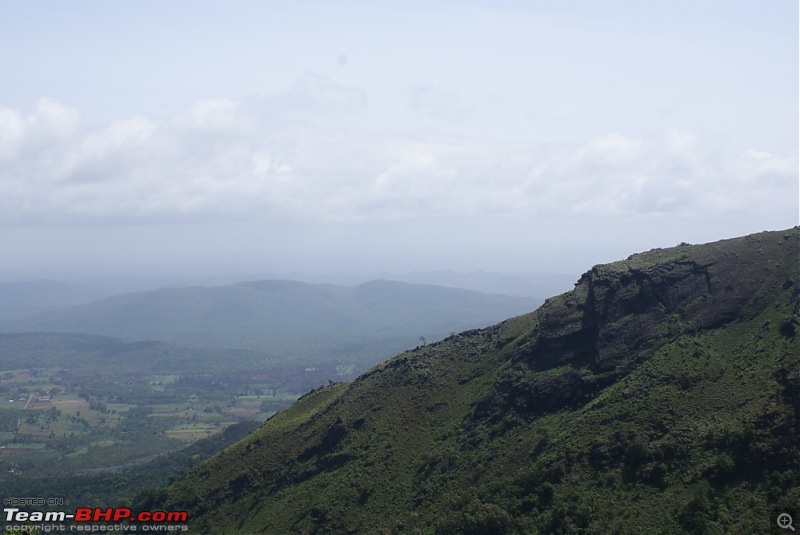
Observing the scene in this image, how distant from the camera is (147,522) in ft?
273

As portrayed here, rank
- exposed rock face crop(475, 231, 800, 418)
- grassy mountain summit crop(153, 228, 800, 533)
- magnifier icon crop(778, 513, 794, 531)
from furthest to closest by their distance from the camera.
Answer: exposed rock face crop(475, 231, 800, 418), grassy mountain summit crop(153, 228, 800, 533), magnifier icon crop(778, 513, 794, 531)

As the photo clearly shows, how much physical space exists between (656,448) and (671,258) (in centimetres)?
3722

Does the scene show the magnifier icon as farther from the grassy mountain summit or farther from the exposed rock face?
the exposed rock face

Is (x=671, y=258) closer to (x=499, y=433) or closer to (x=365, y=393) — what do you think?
(x=499, y=433)

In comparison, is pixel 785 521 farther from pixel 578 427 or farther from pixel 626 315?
pixel 626 315

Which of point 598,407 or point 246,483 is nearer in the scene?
point 598,407

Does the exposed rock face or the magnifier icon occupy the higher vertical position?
the exposed rock face

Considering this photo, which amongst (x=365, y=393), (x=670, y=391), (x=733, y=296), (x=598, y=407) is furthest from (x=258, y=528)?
(x=733, y=296)

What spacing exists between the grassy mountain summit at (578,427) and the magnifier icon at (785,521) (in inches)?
63.2

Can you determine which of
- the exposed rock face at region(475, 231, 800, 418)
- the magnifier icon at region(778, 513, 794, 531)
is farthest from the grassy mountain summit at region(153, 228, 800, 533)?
the magnifier icon at region(778, 513, 794, 531)

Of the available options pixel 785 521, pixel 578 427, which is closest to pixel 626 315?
pixel 578 427

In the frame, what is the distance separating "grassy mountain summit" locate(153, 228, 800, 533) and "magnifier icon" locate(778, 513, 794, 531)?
161 cm

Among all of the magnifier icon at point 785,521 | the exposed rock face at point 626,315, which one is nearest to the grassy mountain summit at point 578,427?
the exposed rock face at point 626,315

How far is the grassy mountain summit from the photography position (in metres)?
58.5
